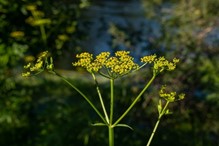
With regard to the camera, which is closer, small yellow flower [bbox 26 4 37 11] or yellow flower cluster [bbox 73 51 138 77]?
yellow flower cluster [bbox 73 51 138 77]

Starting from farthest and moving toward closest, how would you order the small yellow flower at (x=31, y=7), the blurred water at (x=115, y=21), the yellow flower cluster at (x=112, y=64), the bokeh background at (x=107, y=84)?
the blurred water at (x=115, y=21) → the bokeh background at (x=107, y=84) → the small yellow flower at (x=31, y=7) → the yellow flower cluster at (x=112, y=64)

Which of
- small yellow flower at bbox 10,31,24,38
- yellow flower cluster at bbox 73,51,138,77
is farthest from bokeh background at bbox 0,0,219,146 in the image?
yellow flower cluster at bbox 73,51,138,77

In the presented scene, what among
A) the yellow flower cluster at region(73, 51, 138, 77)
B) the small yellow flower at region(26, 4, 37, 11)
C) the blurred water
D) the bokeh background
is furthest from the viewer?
the blurred water

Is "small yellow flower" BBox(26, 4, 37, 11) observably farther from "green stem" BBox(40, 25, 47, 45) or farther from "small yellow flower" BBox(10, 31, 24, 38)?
"green stem" BBox(40, 25, 47, 45)

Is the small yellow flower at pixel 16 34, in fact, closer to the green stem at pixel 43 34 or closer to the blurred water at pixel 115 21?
the green stem at pixel 43 34

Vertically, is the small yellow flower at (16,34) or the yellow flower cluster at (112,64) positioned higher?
the small yellow flower at (16,34)

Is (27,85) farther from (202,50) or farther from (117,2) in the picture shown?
(117,2)

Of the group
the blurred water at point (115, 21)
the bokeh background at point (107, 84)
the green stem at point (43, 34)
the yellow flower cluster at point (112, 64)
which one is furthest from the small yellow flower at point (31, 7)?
the yellow flower cluster at point (112, 64)

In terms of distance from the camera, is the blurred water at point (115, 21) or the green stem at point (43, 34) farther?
the blurred water at point (115, 21)

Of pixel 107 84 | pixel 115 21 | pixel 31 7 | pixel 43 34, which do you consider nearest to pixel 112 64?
pixel 31 7
